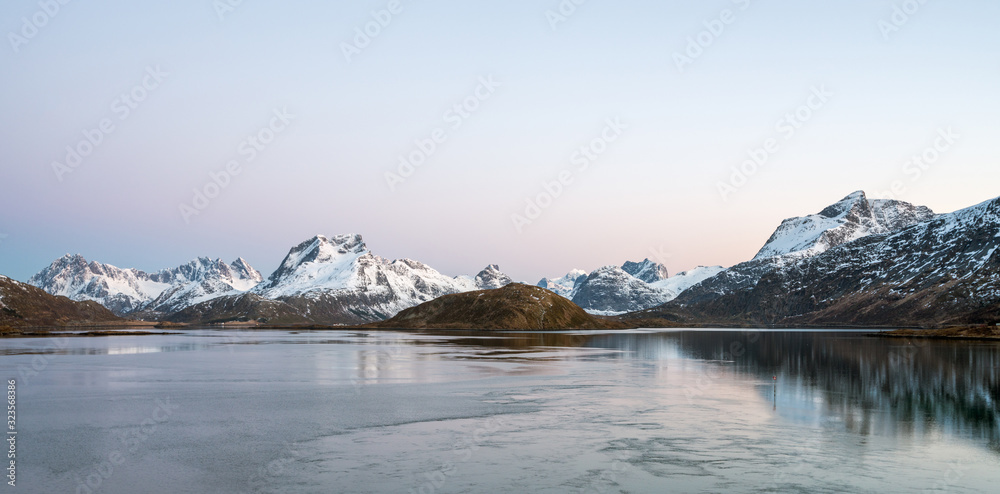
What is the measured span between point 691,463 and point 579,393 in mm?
→ 28489

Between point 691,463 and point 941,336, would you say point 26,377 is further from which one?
point 941,336

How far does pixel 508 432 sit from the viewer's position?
43.1 m

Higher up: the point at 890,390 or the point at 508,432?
the point at 508,432

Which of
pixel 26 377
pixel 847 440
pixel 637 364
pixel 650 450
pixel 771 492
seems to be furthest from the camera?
pixel 637 364

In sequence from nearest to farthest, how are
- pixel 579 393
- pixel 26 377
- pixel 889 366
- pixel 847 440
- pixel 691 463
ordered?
pixel 691 463
pixel 847 440
pixel 579 393
pixel 26 377
pixel 889 366

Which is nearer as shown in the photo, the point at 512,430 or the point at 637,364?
the point at 512,430

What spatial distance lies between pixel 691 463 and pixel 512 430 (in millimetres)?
12753

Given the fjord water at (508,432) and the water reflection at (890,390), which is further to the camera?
the water reflection at (890,390)

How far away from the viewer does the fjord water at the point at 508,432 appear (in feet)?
103

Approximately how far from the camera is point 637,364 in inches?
3937

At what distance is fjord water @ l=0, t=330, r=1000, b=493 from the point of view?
31375mm

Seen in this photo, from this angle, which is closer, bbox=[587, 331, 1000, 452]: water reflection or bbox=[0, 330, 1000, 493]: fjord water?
bbox=[0, 330, 1000, 493]: fjord water

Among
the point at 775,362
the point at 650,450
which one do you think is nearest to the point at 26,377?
the point at 650,450

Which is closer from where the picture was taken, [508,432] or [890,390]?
[508,432]
